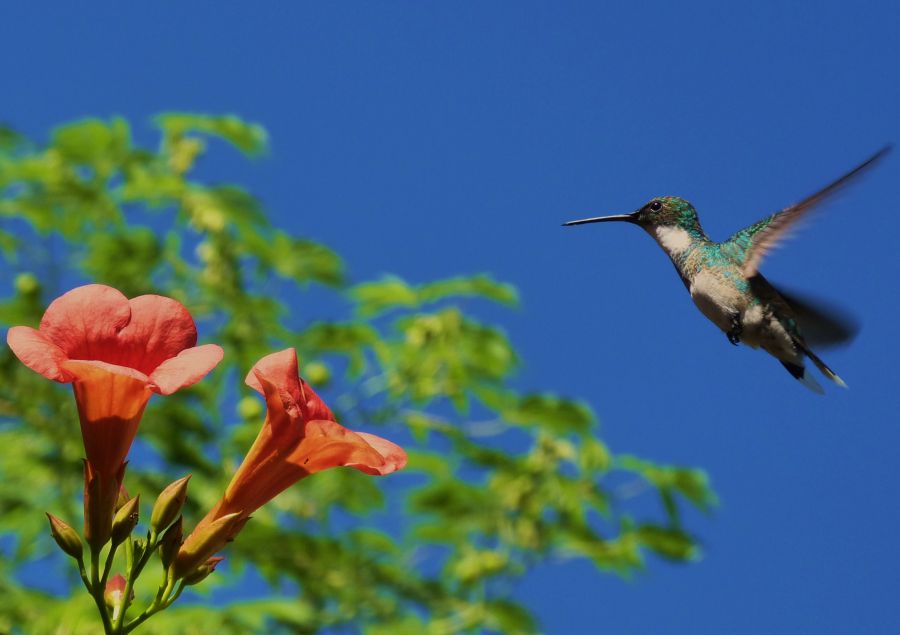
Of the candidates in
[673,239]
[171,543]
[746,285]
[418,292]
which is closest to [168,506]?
[171,543]

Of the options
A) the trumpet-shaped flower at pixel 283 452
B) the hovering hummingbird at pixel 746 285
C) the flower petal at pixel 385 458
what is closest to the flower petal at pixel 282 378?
the trumpet-shaped flower at pixel 283 452

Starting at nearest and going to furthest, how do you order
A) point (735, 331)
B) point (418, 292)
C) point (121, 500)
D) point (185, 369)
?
1. point (185, 369)
2. point (121, 500)
3. point (735, 331)
4. point (418, 292)

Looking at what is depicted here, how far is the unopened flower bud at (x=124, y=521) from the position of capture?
64.2 inches

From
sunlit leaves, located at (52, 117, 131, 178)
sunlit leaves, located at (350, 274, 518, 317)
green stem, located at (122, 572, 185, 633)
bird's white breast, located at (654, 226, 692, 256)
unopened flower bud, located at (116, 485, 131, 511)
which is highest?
sunlit leaves, located at (52, 117, 131, 178)

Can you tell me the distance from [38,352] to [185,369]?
0.75 ft

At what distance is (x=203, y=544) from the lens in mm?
1653

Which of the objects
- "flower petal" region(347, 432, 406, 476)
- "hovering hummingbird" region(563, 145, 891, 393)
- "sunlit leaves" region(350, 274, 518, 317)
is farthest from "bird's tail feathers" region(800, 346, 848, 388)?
"sunlit leaves" region(350, 274, 518, 317)

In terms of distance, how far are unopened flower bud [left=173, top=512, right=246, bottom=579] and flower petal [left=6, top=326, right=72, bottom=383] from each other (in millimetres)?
322

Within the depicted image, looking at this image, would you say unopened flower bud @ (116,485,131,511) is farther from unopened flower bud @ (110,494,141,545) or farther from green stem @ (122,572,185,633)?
green stem @ (122,572,185,633)

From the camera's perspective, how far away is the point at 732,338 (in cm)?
239

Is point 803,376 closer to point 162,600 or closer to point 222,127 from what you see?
point 162,600

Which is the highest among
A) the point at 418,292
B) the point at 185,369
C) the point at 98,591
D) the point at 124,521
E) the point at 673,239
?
the point at 418,292

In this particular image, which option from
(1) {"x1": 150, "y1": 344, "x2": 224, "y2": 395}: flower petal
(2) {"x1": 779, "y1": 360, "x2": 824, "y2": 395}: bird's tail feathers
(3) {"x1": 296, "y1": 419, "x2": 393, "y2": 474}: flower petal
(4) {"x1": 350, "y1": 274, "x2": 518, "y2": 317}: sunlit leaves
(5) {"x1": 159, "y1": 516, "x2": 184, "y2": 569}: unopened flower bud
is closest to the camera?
(1) {"x1": 150, "y1": 344, "x2": 224, "y2": 395}: flower petal

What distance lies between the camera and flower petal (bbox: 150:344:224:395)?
1.47 metres
